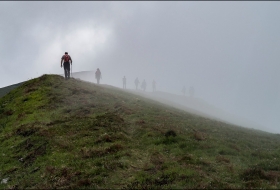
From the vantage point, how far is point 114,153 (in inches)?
701

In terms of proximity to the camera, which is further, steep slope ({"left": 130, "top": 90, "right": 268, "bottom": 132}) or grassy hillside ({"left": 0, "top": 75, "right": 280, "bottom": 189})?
steep slope ({"left": 130, "top": 90, "right": 268, "bottom": 132})

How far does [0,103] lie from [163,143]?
2326 cm

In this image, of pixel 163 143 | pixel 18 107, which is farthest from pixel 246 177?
pixel 18 107

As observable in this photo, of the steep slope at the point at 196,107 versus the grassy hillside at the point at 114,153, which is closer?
the grassy hillside at the point at 114,153

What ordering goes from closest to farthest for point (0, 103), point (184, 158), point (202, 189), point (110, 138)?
point (202, 189)
point (184, 158)
point (110, 138)
point (0, 103)

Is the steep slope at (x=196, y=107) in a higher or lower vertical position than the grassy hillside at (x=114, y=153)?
lower

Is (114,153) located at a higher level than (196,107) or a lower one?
higher

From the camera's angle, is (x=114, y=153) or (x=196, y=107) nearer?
(x=114, y=153)

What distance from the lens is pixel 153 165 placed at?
52.3ft

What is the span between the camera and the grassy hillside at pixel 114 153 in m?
14.1

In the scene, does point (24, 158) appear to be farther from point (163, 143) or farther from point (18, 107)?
point (18, 107)

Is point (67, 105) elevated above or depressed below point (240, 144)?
above

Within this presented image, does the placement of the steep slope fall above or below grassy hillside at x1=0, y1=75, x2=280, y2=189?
below

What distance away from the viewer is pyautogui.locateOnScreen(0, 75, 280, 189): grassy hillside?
14102 millimetres
